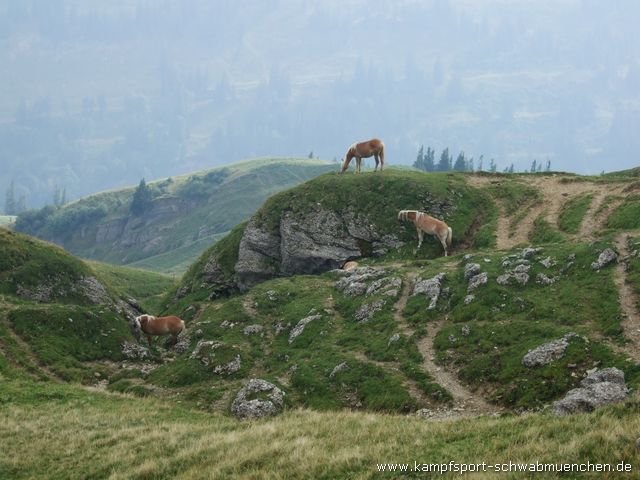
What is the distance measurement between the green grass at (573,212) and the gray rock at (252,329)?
89.8ft

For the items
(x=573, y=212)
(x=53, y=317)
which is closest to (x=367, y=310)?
(x=53, y=317)

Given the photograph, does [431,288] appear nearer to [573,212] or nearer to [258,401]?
[258,401]

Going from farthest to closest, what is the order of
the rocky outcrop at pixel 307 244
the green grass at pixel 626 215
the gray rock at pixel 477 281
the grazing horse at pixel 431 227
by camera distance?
the rocky outcrop at pixel 307 244 → the grazing horse at pixel 431 227 → the green grass at pixel 626 215 → the gray rock at pixel 477 281

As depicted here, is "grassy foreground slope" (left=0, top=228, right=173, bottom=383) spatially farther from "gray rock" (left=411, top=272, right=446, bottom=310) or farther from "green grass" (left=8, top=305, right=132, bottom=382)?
"gray rock" (left=411, top=272, right=446, bottom=310)

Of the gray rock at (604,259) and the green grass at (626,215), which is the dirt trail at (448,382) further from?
the green grass at (626,215)

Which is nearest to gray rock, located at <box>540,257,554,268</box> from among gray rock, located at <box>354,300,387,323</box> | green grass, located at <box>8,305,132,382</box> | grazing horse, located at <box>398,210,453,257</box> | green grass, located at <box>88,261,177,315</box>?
gray rock, located at <box>354,300,387,323</box>

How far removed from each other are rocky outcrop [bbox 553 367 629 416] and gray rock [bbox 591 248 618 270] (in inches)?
502

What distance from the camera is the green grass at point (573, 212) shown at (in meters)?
46.6

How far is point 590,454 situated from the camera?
1328 cm

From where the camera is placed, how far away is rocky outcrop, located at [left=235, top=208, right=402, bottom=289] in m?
53.8

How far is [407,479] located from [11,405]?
22376mm

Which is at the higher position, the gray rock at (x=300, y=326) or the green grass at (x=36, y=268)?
the green grass at (x=36, y=268)

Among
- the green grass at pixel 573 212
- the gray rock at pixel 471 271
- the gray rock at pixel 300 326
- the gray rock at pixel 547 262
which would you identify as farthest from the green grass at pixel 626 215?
the gray rock at pixel 300 326

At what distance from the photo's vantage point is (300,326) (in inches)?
1518
